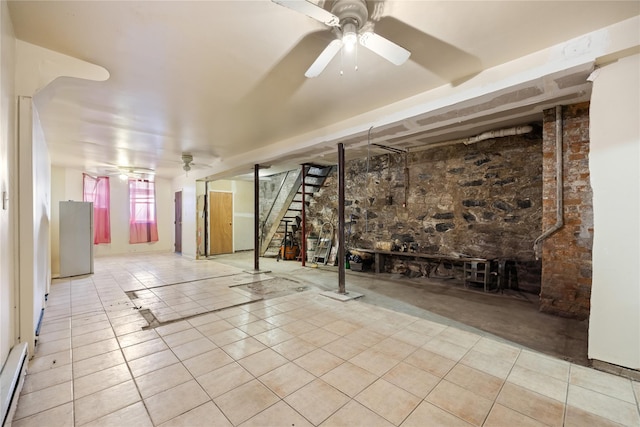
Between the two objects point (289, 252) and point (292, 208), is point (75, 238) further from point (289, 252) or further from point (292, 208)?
point (292, 208)

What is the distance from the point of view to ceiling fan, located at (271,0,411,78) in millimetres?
1687

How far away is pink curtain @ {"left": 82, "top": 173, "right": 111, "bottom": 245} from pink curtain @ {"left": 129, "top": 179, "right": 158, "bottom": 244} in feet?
2.02

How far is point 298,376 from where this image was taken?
84.0 inches

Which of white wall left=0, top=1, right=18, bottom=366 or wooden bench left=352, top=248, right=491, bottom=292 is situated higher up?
white wall left=0, top=1, right=18, bottom=366

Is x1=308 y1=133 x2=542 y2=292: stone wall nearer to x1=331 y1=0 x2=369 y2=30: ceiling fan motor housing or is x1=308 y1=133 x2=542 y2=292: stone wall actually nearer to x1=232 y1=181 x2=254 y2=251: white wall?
x1=331 y1=0 x2=369 y2=30: ceiling fan motor housing

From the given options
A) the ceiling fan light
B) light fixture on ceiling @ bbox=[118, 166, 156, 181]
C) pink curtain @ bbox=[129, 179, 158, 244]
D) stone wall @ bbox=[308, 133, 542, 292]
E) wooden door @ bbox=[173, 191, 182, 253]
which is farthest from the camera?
wooden door @ bbox=[173, 191, 182, 253]

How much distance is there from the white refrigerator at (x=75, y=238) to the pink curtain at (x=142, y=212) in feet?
10.8

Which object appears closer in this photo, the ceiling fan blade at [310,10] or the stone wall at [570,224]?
the ceiling fan blade at [310,10]

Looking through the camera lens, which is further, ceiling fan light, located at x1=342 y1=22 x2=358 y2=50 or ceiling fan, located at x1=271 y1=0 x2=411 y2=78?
ceiling fan light, located at x1=342 y1=22 x2=358 y2=50

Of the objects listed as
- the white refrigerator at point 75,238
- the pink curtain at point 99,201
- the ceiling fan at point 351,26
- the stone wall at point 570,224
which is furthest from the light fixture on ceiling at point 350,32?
the pink curtain at point 99,201

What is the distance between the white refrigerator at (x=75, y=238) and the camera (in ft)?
18.4

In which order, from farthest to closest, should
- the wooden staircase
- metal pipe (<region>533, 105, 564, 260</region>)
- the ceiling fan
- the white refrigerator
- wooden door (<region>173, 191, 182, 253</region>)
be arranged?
wooden door (<region>173, 191, 182, 253</region>)
the wooden staircase
the white refrigerator
metal pipe (<region>533, 105, 564, 260</region>)
the ceiling fan

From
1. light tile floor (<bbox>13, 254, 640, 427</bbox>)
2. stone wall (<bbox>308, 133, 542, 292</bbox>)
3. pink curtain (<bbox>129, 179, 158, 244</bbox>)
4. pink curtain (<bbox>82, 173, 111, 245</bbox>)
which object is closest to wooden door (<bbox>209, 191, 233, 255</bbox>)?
pink curtain (<bbox>129, 179, 158, 244</bbox>)

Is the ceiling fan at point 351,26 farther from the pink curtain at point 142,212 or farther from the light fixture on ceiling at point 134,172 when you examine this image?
the pink curtain at point 142,212
